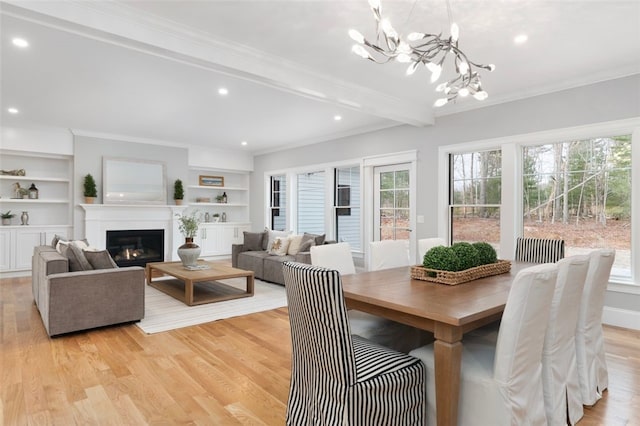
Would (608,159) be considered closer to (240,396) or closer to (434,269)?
(434,269)

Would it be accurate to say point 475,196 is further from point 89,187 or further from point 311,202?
point 89,187

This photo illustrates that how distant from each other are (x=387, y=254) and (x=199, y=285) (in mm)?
3422

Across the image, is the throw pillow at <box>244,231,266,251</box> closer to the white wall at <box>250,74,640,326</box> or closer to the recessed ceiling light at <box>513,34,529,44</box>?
the white wall at <box>250,74,640,326</box>

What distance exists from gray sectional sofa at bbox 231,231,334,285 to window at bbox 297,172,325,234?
51.5 inches

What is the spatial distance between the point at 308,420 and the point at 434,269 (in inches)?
49.5

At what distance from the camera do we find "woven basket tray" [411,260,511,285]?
7.82ft

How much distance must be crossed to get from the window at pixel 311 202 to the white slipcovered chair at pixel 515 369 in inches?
229

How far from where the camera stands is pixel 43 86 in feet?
14.4

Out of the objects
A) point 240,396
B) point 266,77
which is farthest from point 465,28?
point 240,396

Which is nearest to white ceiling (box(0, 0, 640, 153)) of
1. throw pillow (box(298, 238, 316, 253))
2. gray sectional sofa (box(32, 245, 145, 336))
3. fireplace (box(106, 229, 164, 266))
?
throw pillow (box(298, 238, 316, 253))

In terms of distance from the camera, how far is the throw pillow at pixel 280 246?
20.2 ft

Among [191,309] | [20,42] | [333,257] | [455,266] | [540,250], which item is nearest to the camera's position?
[455,266]

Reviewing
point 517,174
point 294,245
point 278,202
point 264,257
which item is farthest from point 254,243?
point 517,174

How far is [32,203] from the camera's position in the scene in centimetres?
675
